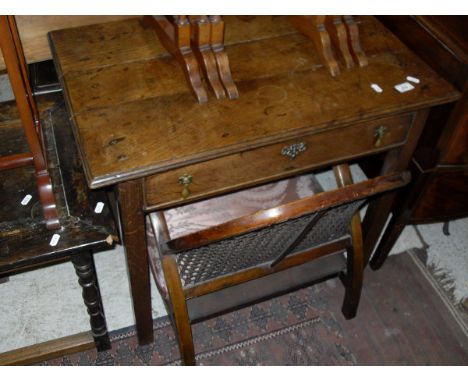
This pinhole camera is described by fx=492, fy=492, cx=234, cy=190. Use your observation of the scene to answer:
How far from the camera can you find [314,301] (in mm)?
1903

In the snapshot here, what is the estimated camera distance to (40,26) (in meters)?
1.44

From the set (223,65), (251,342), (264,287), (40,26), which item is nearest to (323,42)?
(223,65)

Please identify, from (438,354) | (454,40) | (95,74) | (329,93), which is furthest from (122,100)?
(438,354)

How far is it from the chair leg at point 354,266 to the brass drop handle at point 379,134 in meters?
0.20

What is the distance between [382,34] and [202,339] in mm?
1199

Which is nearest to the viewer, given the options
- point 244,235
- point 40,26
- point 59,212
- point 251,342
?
point 244,235

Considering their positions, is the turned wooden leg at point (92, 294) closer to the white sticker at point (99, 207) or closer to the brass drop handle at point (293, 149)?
the white sticker at point (99, 207)

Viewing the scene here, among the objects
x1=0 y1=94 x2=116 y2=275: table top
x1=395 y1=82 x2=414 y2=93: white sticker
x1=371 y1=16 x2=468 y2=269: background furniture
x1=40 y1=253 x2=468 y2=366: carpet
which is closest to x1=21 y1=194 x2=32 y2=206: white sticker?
x1=0 y1=94 x2=116 y2=275: table top

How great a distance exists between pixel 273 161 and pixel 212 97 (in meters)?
0.22

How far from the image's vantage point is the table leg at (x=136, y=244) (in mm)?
1146

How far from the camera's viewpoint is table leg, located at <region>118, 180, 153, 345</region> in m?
1.15

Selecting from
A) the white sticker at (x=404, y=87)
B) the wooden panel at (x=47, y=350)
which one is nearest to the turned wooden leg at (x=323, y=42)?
the white sticker at (x=404, y=87)

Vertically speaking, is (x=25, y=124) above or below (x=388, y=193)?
above

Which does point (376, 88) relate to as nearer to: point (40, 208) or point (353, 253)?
point (353, 253)
